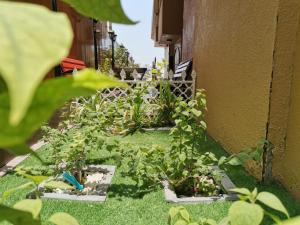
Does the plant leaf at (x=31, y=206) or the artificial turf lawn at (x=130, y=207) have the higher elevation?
the plant leaf at (x=31, y=206)

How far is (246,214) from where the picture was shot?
1.50ft

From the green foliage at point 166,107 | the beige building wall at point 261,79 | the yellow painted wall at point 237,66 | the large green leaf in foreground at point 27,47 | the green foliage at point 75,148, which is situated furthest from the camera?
the green foliage at point 166,107

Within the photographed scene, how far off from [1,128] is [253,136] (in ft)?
12.5

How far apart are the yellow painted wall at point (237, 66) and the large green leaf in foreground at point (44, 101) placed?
3349mm

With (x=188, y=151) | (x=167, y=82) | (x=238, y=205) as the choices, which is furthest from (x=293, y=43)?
(x=167, y=82)

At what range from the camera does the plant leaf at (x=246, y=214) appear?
449mm

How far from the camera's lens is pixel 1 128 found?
207 mm

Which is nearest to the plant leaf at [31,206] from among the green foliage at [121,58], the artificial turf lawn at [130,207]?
the artificial turf lawn at [130,207]

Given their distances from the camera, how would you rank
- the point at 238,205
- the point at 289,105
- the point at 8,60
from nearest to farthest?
1. the point at 8,60
2. the point at 238,205
3. the point at 289,105

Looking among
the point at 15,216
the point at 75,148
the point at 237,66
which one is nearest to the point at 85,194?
the point at 75,148

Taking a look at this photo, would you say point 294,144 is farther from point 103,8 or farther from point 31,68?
point 31,68

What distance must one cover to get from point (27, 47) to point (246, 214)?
0.39m

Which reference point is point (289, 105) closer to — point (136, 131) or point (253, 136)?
point (253, 136)

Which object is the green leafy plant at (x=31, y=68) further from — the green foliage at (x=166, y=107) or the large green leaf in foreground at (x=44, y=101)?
the green foliage at (x=166, y=107)
